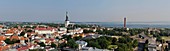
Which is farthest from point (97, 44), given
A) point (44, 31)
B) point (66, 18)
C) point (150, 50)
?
point (66, 18)

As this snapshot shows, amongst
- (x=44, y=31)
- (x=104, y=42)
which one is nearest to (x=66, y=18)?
(x=44, y=31)

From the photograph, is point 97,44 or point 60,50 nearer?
point 60,50

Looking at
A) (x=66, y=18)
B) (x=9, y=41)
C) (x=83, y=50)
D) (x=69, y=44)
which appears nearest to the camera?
(x=83, y=50)

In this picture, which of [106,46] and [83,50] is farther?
[106,46]

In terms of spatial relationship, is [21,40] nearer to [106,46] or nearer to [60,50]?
[60,50]

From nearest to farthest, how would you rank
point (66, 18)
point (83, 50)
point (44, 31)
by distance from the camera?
point (83, 50)
point (44, 31)
point (66, 18)

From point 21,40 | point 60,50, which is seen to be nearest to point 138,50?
point 60,50

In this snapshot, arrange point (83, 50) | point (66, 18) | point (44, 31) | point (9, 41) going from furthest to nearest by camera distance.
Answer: point (66, 18) < point (44, 31) < point (9, 41) < point (83, 50)

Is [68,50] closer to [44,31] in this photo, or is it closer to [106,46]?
→ [106,46]
